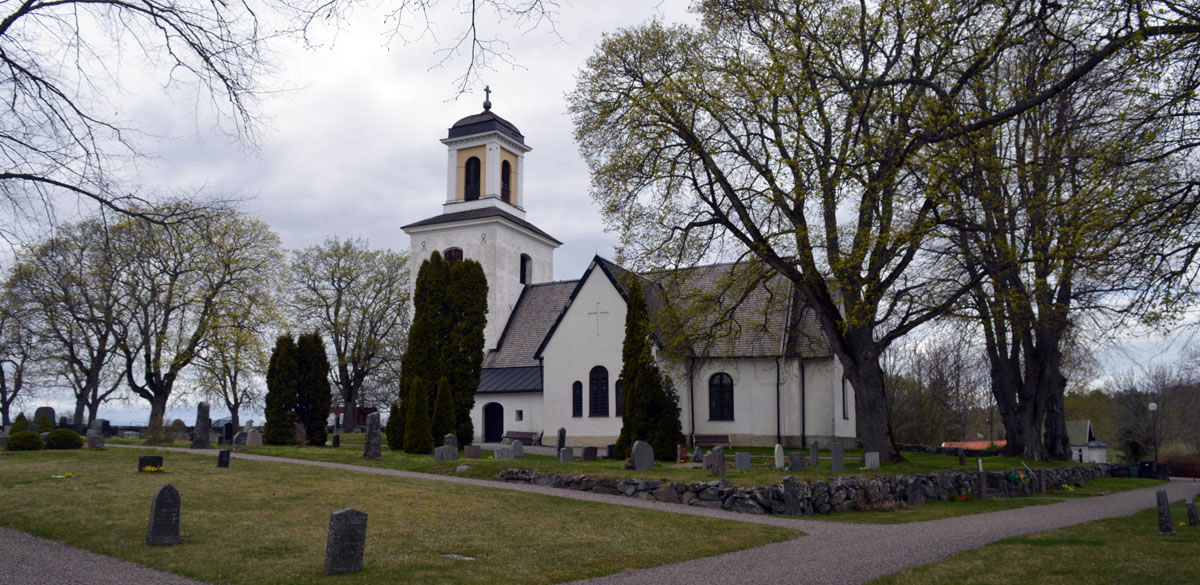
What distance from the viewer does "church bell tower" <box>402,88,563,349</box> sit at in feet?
138

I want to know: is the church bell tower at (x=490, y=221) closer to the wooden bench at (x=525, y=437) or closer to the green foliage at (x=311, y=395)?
the wooden bench at (x=525, y=437)

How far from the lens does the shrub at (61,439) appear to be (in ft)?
86.0

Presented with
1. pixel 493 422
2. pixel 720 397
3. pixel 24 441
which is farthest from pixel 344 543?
pixel 493 422

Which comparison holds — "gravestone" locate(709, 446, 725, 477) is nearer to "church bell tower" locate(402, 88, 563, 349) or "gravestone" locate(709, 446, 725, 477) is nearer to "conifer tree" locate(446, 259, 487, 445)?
"conifer tree" locate(446, 259, 487, 445)

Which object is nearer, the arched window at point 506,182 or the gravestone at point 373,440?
the gravestone at point 373,440

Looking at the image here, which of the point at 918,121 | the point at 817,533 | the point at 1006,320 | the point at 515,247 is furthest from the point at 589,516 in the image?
the point at 515,247

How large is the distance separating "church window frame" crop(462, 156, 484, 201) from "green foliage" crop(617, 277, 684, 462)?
63.7 feet

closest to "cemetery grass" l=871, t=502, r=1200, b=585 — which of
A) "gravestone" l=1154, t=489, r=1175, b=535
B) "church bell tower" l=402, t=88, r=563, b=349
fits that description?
"gravestone" l=1154, t=489, r=1175, b=535

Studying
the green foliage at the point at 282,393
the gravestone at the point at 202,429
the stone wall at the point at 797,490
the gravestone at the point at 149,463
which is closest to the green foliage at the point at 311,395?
the green foliage at the point at 282,393

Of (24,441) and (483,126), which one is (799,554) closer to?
(24,441)

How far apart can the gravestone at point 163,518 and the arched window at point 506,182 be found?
34.0 m

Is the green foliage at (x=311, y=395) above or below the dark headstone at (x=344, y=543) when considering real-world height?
above

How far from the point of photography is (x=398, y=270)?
50188 millimetres

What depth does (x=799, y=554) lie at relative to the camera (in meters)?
11.2
